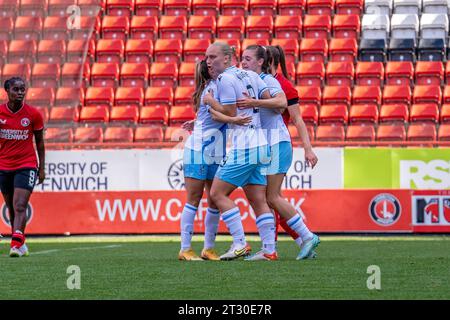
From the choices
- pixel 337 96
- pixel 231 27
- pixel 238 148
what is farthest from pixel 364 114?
pixel 238 148

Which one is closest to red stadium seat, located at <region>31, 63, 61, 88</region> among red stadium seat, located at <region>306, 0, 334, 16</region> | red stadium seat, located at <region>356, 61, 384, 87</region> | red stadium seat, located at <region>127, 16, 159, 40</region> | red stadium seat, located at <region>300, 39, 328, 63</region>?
red stadium seat, located at <region>127, 16, 159, 40</region>

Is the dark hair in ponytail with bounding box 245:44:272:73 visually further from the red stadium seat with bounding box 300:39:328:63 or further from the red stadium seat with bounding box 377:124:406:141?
the red stadium seat with bounding box 300:39:328:63

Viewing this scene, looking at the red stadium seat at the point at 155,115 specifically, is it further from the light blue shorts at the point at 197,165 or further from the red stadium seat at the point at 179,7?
the light blue shorts at the point at 197,165

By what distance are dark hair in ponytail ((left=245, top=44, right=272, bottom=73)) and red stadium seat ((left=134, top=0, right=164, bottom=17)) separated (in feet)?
53.5

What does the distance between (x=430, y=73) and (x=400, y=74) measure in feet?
2.03

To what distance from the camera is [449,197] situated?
59.0 feet

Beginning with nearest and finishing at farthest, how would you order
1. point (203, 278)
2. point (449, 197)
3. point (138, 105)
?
point (203, 278) < point (449, 197) < point (138, 105)

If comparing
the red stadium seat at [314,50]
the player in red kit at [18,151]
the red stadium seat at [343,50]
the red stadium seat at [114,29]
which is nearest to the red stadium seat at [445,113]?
the red stadium seat at [343,50]

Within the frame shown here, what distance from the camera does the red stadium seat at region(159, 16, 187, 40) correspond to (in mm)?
26094

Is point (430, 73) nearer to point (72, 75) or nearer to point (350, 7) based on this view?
point (350, 7)

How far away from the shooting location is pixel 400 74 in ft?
79.2
